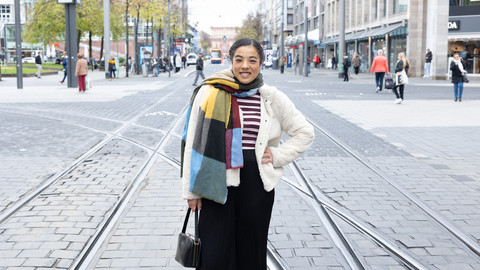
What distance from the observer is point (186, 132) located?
10.3 feet

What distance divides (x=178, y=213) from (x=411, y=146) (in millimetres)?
5366

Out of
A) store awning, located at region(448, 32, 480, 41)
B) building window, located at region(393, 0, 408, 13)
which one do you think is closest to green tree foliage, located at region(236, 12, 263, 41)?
building window, located at region(393, 0, 408, 13)

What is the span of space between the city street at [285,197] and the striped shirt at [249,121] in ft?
4.49

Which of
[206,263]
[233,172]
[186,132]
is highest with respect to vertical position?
[186,132]

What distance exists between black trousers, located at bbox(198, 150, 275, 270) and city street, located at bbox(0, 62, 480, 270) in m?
1.02

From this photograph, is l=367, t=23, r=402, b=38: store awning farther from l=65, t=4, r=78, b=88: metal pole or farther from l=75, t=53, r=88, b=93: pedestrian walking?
l=75, t=53, r=88, b=93: pedestrian walking

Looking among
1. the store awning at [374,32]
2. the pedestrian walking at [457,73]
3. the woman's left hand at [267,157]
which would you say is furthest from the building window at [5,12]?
the woman's left hand at [267,157]

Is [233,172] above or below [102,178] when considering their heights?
above

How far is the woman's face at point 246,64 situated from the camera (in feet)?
10.3

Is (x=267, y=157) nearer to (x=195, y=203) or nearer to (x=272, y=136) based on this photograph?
(x=272, y=136)

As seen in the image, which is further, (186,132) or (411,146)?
(411,146)

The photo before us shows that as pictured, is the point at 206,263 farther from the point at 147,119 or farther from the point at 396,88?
the point at 396,88

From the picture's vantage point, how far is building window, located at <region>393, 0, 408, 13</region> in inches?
1504

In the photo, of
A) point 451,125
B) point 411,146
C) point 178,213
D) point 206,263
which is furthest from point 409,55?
point 206,263
